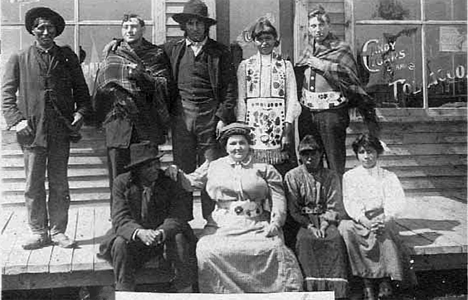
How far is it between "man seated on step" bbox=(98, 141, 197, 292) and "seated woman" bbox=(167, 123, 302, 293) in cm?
5

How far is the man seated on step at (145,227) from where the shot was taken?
5.06ft

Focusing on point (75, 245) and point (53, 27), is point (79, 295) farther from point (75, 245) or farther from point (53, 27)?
point (53, 27)

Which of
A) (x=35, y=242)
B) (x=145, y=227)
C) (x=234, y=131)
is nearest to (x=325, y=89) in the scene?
(x=234, y=131)

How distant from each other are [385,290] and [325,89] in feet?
2.08

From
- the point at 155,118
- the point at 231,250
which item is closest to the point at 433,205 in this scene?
the point at 231,250

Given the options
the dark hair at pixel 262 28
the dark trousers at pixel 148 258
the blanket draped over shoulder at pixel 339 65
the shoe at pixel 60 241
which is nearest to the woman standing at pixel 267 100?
the dark hair at pixel 262 28

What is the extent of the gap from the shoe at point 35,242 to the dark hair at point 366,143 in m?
0.97

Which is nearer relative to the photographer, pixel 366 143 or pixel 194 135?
pixel 194 135

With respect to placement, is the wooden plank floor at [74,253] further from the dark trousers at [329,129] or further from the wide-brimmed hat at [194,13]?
the wide-brimmed hat at [194,13]

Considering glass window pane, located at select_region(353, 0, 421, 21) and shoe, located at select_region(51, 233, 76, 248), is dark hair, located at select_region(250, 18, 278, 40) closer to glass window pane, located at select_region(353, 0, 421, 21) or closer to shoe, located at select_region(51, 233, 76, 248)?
glass window pane, located at select_region(353, 0, 421, 21)

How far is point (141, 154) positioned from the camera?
1577mm

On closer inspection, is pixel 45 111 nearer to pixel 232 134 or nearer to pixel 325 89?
pixel 232 134

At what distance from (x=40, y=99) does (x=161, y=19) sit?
420 mm

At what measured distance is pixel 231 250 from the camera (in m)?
1.58
